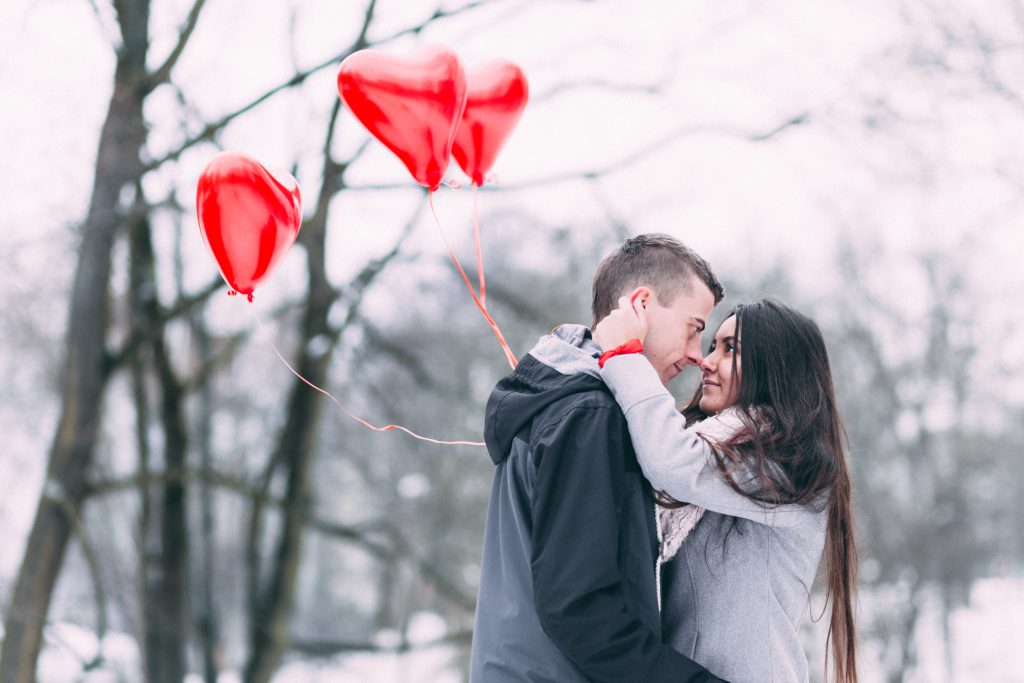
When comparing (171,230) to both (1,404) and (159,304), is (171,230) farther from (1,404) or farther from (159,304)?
(1,404)

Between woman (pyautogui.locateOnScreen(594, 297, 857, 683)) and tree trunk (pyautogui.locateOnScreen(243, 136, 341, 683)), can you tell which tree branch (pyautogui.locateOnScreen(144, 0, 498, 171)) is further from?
woman (pyautogui.locateOnScreen(594, 297, 857, 683))

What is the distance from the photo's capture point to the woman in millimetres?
2092

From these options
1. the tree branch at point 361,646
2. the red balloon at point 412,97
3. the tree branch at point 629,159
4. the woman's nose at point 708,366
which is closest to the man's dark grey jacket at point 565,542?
the woman's nose at point 708,366

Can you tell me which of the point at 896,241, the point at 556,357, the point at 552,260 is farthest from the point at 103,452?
the point at 556,357

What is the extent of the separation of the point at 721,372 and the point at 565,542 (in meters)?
0.69

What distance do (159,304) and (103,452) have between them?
14.6 feet

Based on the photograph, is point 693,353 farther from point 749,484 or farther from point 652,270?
point 749,484

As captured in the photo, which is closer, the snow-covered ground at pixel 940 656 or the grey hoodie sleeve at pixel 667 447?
the grey hoodie sleeve at pixel 667 447

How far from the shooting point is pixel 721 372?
7.99ft

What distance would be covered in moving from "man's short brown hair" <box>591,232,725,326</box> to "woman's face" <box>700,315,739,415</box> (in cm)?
11

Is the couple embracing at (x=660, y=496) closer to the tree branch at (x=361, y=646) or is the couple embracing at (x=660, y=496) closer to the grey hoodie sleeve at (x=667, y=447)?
the grey hoodie sleeve at (x=667, y=447)

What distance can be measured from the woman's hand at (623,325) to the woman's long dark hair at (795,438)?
0.91ft

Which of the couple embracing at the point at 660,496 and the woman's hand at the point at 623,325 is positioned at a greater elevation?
the woman's hand at the point at 623,325

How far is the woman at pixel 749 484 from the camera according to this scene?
6.86 ft
